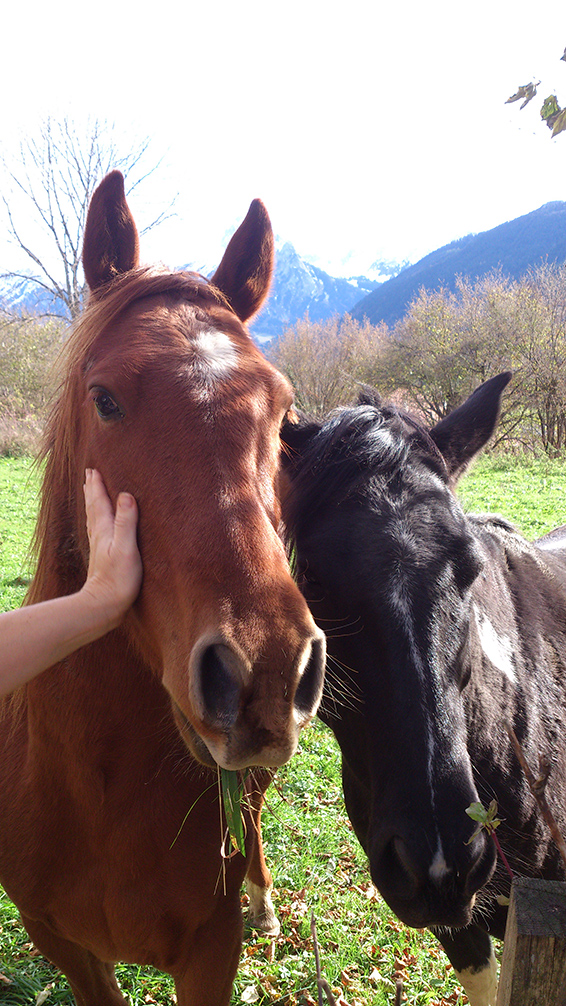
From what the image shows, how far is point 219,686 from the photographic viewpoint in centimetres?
128

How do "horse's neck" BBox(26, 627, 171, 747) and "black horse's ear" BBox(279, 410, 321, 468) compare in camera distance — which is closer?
"horse's neck" BBox(26, 627, 171, 747)

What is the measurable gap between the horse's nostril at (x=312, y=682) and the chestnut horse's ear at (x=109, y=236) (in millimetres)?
1544

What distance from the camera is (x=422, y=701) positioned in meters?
1.75

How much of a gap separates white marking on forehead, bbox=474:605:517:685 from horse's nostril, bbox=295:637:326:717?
3.94 ft

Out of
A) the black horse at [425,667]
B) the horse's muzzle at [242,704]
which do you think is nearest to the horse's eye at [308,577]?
the black horse at [425,667]

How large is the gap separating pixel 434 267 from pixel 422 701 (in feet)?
543

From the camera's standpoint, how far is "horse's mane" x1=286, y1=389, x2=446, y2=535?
2145mm

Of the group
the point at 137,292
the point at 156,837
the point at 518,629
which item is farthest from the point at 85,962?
the point at 137,292

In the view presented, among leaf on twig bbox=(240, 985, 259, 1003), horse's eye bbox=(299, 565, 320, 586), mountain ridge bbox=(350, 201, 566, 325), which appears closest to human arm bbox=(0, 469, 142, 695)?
horse's eye bbox=(299, 565, 320, 586)

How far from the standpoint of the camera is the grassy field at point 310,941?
294 centimetres

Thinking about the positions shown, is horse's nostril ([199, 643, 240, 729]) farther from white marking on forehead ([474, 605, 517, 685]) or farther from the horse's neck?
white marking on forehead ([474, 605, 517, 685])

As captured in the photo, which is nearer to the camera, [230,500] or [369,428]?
[230,500]

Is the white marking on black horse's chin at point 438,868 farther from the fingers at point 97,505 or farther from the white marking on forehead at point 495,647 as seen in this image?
the fingers at point 97,505

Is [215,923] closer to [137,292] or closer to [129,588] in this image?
[129,588]
